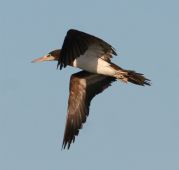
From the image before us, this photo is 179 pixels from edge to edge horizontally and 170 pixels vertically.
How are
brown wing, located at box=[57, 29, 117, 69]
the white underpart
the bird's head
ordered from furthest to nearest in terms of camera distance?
1. the bird's head
2. the white underpart
3. brown wing, located at box=[57, 29, 117, 69]

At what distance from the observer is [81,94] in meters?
20.2

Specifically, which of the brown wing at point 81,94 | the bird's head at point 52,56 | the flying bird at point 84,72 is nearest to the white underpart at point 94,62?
the flying bird at point 84,72

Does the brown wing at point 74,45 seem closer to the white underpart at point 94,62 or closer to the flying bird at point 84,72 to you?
the flying bird at point 84,72

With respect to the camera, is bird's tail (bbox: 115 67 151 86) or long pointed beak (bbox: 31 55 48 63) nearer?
bird's tail (bbox: 115 67 151 86)

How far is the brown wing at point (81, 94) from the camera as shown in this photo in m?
19.9

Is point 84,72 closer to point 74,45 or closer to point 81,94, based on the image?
point 81,94

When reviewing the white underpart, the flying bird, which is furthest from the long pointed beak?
the white underpart

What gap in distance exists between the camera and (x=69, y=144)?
778 inches

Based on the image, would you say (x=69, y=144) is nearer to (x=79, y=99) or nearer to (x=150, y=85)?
(x=79, y=99)

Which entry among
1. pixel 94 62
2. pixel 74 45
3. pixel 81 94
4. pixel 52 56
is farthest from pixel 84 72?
pixel 74 45

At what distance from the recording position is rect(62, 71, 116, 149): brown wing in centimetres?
1994

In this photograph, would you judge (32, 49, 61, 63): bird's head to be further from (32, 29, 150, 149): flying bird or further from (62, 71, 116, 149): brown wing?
(62, 71, 116, 149): brown wing

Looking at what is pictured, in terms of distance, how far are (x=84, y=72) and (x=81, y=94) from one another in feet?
1.69

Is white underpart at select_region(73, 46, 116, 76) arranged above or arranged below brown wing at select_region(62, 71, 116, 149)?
above
